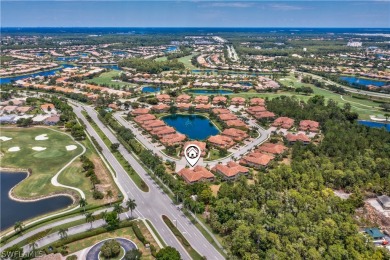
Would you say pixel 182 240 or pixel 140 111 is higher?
pixel 182 240

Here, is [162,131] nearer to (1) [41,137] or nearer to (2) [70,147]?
(2) [70,147]

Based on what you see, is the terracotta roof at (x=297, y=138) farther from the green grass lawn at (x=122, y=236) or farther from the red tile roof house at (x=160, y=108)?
the green grass lawn at (x=122, y=236)

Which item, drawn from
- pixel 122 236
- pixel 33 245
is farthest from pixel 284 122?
pixel 33 245

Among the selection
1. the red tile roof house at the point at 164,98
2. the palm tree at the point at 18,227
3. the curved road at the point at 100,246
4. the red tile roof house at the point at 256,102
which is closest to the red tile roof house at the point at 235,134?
the red tile roof house at the point at 256,102

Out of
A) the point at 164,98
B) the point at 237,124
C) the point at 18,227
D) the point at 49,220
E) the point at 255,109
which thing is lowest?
the point at 164,98

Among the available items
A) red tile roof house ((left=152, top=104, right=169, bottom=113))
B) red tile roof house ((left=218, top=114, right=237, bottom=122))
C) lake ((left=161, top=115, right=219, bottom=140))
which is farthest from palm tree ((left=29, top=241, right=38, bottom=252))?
red tile roof house ((left=152, top=104, right=169, bottom=113))

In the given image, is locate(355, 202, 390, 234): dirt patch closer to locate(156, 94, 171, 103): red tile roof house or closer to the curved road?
the curved road

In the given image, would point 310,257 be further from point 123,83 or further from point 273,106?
point 123,83
